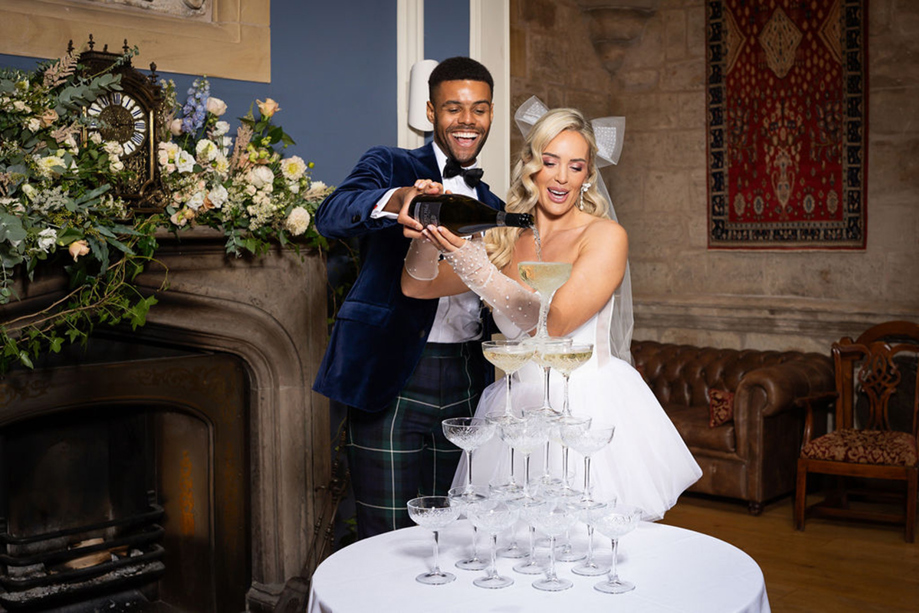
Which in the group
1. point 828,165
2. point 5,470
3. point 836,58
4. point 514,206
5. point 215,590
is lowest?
point 215,590

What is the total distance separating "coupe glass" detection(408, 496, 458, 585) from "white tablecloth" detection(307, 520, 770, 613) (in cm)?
2

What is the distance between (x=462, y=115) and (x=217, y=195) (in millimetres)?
918

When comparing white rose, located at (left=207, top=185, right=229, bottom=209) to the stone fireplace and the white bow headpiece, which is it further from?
the white bow headpiece

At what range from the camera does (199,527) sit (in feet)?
11.5

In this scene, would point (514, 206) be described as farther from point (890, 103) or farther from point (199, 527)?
point (890, 103)

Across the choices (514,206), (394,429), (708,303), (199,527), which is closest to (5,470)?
(199,527)

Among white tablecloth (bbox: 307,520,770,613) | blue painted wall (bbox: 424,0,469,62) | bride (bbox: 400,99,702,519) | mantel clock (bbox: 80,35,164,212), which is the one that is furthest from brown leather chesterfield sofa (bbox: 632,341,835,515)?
mantel clock (bbox: 80,35,164,212)

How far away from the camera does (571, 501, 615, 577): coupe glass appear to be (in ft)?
5.68

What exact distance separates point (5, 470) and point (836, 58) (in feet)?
16.4

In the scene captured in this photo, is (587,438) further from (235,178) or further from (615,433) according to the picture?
(235,178)

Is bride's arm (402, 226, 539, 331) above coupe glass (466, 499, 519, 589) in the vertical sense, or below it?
above

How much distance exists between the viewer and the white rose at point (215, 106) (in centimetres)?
306

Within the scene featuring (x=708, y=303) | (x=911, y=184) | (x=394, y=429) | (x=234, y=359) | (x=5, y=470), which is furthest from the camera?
(x=708, y=303)

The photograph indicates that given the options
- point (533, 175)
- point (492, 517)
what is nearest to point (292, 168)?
point (533, 175)
